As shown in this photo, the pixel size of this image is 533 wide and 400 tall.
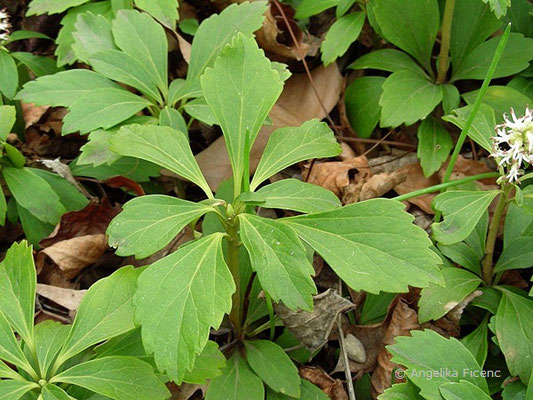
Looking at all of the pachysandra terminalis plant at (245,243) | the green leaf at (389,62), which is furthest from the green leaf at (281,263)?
the green leaf at (389,62)

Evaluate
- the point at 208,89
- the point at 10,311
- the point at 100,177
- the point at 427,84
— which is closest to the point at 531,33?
the point at 427,84

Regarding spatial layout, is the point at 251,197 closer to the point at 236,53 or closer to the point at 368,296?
the point at 236,53

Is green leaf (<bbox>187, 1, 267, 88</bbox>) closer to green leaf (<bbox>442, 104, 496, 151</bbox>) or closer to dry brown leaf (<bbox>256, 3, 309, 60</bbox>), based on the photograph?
dry brown leaf (<bbox>256, 3, 309, 60</bbox>)

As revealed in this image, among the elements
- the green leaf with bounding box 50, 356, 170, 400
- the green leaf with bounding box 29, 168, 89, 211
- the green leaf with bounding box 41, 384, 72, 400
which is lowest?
the green leaf with bounding box 41, 384, 72, 400

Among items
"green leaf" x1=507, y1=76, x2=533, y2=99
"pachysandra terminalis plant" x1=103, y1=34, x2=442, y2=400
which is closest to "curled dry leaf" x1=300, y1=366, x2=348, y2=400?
"pachysandra terminalis plant" x1=103, y1=34, x2=442, y2=400

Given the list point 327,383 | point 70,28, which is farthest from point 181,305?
point 70,28

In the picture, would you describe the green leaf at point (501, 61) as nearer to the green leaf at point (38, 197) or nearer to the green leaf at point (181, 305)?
the green leaf at point (181, 305)
